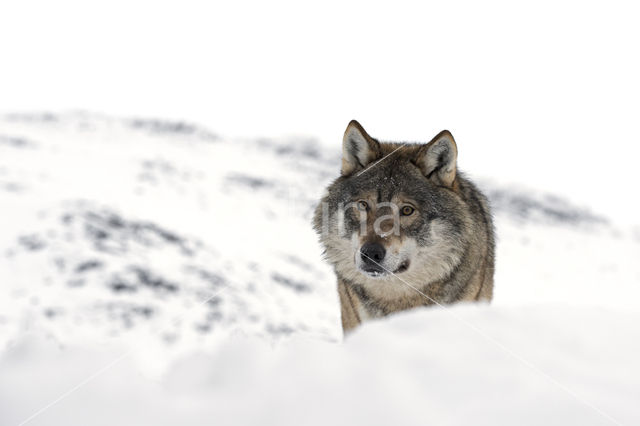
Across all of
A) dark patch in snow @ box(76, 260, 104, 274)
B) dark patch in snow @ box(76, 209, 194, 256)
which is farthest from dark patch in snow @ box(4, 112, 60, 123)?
dark patch in snow @ box(76, 260, 104, 274)

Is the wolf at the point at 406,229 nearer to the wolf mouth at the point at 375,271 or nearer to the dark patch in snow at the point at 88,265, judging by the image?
the wolf mouth at the point at 375,271

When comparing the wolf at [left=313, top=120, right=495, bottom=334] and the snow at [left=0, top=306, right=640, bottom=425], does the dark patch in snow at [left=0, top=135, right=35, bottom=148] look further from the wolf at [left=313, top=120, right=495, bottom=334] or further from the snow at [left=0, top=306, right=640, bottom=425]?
the snow at [left=0, top=306, right=640, bottom=425]

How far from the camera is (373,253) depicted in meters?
3.32

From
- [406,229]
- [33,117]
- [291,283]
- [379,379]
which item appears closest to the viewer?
[379,379]

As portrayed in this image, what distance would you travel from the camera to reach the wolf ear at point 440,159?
3646 millimetres

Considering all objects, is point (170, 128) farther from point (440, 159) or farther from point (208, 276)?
point (440, 159)

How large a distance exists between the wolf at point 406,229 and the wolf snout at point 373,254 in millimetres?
44

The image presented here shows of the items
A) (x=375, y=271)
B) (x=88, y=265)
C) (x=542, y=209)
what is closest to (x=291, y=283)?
(x=88, y=265)

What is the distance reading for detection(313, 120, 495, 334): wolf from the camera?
11.7ft

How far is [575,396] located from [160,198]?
61.0 ft

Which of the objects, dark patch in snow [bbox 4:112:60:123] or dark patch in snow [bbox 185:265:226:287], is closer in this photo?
dark patch in snow [bbox 185:265:226:287]

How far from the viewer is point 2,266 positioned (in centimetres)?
1052

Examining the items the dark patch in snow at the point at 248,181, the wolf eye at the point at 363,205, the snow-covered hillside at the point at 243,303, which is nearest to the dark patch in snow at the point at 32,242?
the snow-covered hillside at the point at 243,303

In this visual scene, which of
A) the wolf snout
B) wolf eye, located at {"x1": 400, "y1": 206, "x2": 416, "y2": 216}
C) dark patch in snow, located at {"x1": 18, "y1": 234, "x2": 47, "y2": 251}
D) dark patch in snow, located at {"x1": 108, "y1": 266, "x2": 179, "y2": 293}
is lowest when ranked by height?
dark patch in snow, located at {"x1": 108, "y1": 266, "x2": 179, "y2": 293}
